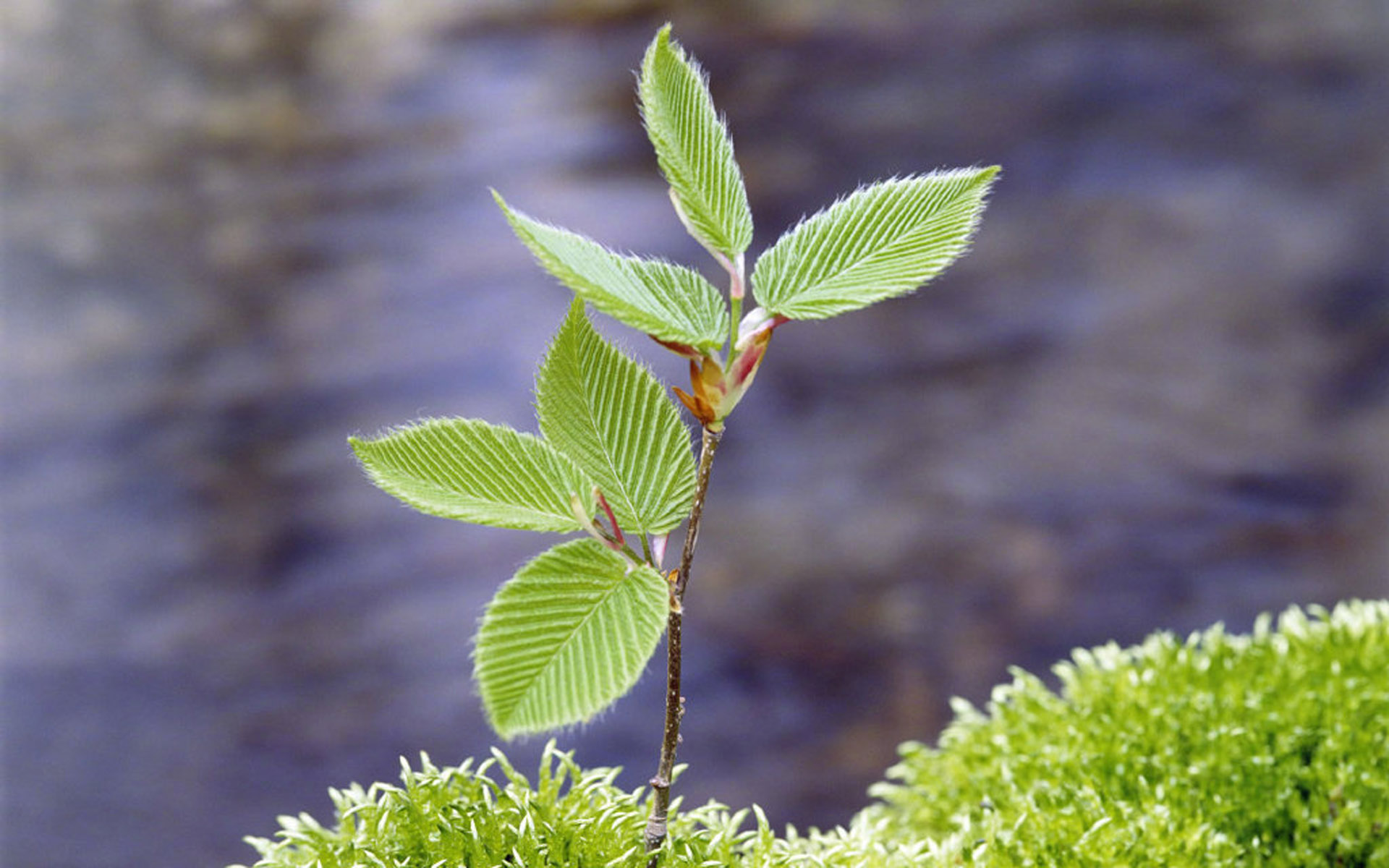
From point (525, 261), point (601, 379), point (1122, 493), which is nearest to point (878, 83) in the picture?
point (525, 261)

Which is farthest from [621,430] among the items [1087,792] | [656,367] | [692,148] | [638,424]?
[656,367]

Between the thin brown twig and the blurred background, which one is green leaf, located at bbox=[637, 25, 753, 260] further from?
the blurred background

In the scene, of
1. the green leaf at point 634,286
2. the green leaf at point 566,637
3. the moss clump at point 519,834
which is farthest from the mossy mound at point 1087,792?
the green leaf at point 634,286

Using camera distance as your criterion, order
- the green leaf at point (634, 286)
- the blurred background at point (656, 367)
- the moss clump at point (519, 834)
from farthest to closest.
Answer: the blurred background at point (656, 367)
the moss clump at point (519, 834)
the green leaf at point (634, 286)

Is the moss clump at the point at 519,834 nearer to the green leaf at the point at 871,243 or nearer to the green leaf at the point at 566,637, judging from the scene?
the green leaf at the point at 566,637

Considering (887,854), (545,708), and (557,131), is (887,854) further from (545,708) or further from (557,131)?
(557,131)

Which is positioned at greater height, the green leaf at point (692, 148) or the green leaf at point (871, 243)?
the green leaf at point (692, 148)
